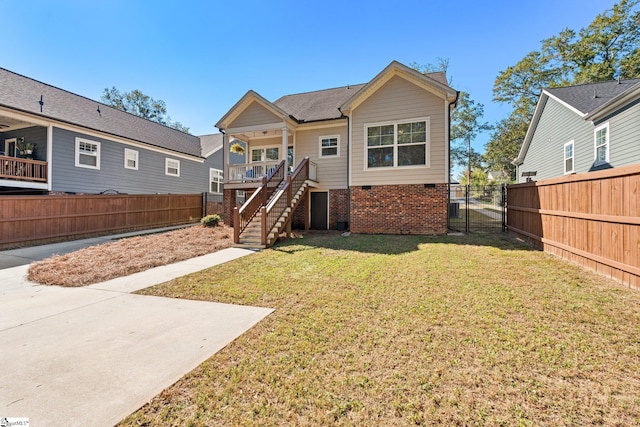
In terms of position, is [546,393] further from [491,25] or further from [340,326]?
[491,25]

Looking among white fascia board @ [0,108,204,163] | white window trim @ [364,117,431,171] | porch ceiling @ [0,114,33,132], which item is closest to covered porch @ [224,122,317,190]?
white window trim @ [364,117,431,171]

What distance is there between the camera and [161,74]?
18.4 meters

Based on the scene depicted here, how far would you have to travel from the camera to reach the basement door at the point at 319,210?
13.5 metres

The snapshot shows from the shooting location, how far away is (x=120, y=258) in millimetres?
7523

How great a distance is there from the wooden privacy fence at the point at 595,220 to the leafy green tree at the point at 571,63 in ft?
58.7

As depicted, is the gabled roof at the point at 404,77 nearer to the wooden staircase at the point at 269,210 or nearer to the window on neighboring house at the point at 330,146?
the window on neighboring house at the point at 330,146

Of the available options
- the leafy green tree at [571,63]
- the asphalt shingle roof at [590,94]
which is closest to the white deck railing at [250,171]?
the asphalt shingle roof at [590,94]

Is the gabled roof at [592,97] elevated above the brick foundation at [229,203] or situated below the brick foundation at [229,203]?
above

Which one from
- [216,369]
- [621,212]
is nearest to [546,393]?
[216,369]

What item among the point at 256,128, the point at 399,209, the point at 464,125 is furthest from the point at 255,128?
the point at 464,125

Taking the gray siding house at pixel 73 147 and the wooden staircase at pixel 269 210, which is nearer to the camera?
the wooden staircase at pixel 269 210

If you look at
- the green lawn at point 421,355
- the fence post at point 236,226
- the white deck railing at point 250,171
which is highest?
the white deck railing at point 250,171

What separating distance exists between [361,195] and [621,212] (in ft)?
25.9

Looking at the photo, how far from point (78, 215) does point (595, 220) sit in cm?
1683
